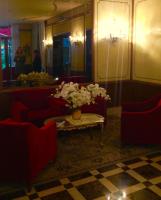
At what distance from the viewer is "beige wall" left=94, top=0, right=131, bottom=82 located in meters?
4.59

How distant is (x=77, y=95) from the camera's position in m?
2.86

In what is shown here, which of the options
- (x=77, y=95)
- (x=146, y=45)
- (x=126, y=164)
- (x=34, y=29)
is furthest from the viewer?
(x=146, y=45)

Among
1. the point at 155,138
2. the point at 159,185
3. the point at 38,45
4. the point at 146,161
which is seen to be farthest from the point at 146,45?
the point at 159,185

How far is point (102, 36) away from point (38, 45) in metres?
1.17

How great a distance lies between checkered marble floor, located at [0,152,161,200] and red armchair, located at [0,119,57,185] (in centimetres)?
16

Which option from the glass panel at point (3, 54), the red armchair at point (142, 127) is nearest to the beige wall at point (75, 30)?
the glass panel at point (3, 54)

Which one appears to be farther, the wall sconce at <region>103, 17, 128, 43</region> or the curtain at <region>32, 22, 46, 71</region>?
the wall sconce at <region>103, 17, 128, 43</region>

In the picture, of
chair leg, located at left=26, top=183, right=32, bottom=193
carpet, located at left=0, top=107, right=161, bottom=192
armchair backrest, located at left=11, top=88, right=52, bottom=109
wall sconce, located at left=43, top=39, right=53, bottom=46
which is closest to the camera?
chair leg, located at left=26, top=183, right=32, bottom=193

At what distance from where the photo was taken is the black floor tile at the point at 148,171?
2.44 metres

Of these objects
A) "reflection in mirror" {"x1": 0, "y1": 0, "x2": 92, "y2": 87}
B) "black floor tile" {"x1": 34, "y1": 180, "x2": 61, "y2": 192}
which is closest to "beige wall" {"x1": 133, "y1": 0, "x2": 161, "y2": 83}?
"reflection in mirror" {"x1": 0, "y1": 0, "x2": 92, "y2": 87}

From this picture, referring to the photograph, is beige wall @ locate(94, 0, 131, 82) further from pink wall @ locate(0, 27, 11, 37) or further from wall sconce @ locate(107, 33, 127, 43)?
pink wall @ locate(0, 27, 11, 37)

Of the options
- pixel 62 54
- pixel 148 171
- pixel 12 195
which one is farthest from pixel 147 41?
pixel 12 195

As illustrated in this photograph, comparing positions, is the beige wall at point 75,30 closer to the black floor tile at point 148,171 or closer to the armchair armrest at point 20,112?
the armchair armrest at point 20,112

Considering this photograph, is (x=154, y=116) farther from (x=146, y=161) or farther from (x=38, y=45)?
(x=38, y=45)
